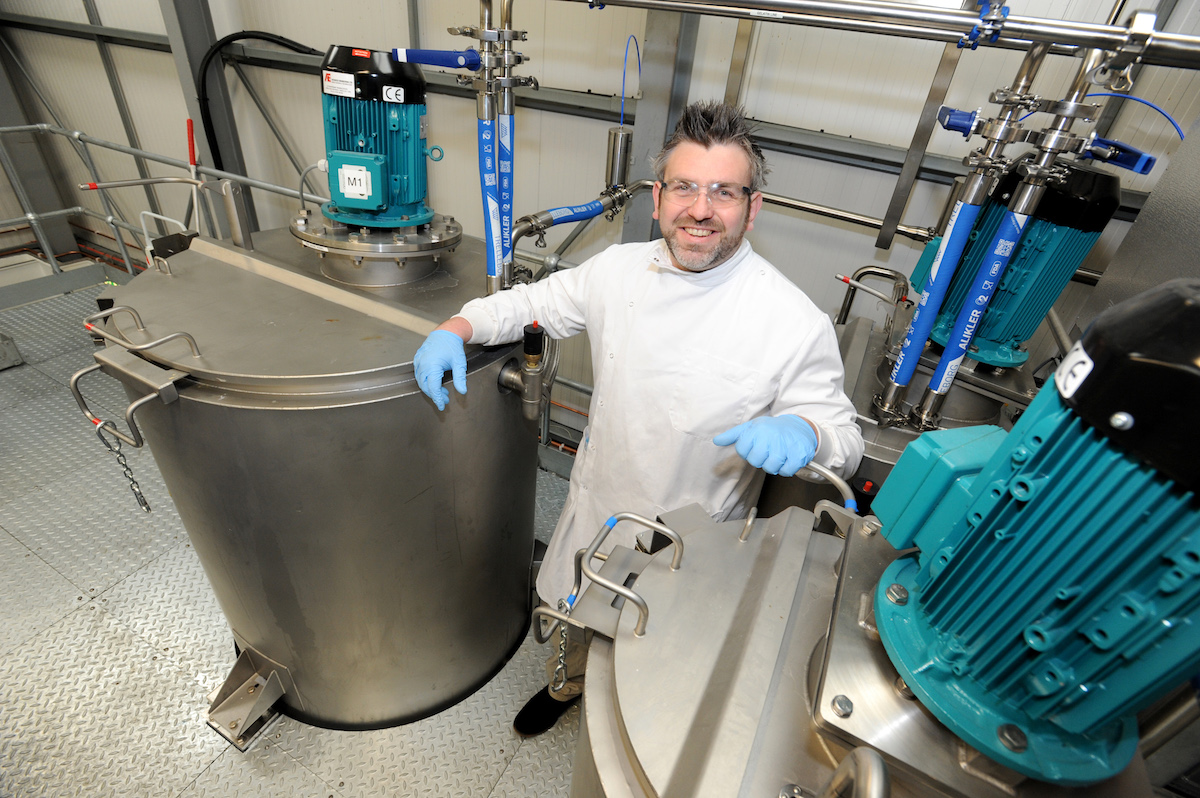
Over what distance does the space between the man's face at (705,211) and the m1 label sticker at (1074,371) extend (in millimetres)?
664

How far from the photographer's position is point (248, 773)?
1.29 meters

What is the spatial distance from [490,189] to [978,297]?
0.94 meters

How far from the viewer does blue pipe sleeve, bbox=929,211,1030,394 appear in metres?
0.87

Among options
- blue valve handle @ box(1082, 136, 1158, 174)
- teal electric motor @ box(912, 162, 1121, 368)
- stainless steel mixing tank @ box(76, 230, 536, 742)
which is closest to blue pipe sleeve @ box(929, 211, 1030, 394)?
teal electric motor @ box(912, 162, 1121, 368)

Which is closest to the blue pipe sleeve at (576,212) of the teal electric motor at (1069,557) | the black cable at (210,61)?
the teal electric motor at (1069,557)

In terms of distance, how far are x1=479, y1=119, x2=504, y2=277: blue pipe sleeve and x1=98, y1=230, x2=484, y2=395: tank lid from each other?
115 mm

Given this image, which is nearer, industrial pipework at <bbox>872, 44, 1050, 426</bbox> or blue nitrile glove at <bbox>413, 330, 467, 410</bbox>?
industrial pipework at <bbox>872, 44, 1050, 426</bbox>

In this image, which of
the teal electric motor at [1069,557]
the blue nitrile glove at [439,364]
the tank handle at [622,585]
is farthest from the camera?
the blue nitrile glove at [439,364]

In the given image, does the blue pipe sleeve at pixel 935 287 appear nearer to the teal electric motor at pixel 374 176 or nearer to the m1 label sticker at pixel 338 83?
the teal electric motor at pixel 374 176

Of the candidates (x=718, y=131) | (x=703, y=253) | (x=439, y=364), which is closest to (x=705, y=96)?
(x=718, y=131)

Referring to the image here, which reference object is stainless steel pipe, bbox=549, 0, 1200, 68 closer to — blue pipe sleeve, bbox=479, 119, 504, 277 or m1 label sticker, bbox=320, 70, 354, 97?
blue pipe sleeve, bbox=479, 119, 504, 277

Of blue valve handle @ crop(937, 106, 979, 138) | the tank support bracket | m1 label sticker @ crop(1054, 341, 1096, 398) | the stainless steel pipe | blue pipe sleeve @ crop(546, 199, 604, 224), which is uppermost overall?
the stainless steel pipe

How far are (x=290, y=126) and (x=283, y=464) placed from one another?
7.67 feet

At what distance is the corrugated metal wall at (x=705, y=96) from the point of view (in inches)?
54.7
